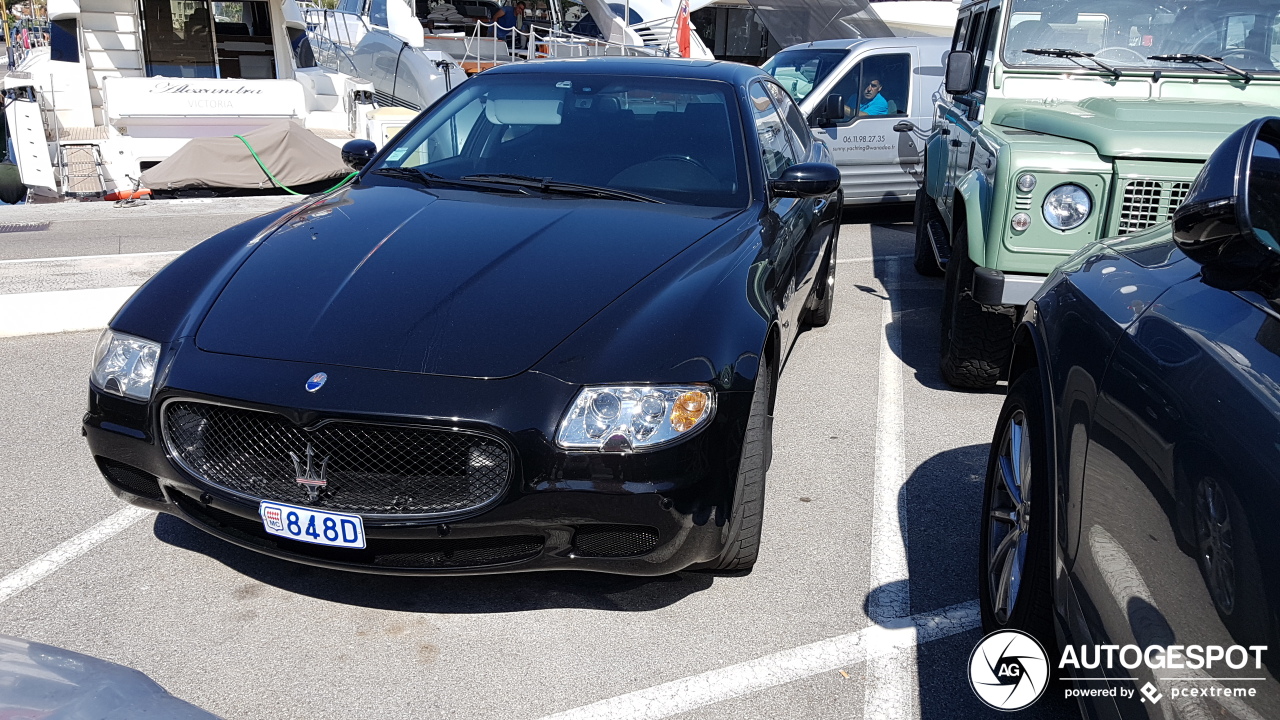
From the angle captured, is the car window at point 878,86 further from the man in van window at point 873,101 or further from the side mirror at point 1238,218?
the side mirror at point 1238,218

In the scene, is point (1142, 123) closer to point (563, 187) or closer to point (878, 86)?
point (563, 187)

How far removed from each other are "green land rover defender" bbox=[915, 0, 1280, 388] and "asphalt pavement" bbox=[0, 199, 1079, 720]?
0.80 m

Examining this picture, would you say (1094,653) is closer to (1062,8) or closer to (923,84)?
(1062,8)

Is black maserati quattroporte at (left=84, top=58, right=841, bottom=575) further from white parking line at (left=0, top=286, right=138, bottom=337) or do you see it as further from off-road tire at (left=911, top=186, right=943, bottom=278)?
off-road tire at (left=911, top=186, right=943, bottom=278)

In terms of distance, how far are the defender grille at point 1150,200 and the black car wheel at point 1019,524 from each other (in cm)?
175

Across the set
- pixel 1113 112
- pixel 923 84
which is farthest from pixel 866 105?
pixel 1113 112

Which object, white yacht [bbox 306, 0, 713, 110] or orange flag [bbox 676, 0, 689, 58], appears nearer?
white yacht [bbox 306, 0, 713, 110]

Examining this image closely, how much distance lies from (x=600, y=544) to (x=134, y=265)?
17.0 ft

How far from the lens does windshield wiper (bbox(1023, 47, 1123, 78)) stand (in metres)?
5.56

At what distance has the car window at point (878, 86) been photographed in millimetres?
9562

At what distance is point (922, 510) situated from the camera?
12.4ft

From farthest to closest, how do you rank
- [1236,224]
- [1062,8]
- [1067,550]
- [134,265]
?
[134,265]
[1062,8]
[1067,550]
[1236,224]

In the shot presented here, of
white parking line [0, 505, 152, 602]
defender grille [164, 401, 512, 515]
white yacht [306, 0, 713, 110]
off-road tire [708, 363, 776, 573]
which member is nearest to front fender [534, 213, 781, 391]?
off-road tire [708, 363, 776, 573]

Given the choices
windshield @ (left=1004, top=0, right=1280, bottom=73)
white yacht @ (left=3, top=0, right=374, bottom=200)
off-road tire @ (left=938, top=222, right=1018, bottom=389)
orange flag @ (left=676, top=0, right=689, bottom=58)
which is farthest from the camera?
orange flag @ (left=676, top=0, right=689, bottom=58)
